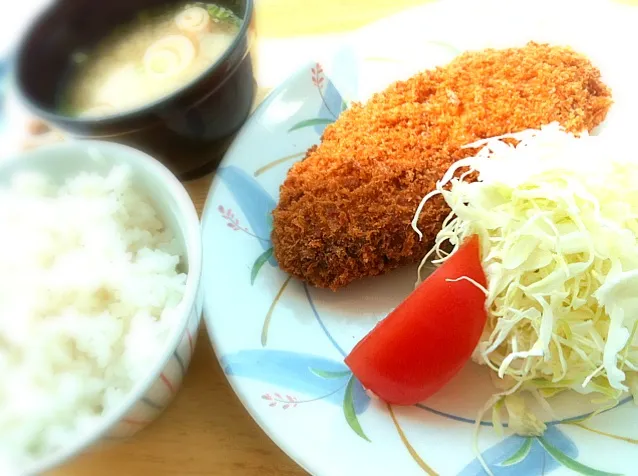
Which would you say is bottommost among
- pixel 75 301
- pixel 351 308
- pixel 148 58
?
pixel 351 308

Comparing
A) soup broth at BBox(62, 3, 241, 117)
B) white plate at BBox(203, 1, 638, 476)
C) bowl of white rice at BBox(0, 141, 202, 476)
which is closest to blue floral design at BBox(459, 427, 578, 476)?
white plate at BBox(203, 1, 638, 476)

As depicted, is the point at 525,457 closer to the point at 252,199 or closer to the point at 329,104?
the point at 252,199

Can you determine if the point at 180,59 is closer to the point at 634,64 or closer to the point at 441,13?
the point at 441,13

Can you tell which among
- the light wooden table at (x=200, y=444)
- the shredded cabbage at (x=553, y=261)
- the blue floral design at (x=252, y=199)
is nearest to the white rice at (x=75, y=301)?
the light wooden table at (x=200, y=444)

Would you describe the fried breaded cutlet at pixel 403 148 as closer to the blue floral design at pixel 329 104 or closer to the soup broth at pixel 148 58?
the blue floral design at pixel 329 104

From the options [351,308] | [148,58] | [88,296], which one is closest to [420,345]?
[351,308]

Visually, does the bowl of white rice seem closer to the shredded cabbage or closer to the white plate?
the white plate

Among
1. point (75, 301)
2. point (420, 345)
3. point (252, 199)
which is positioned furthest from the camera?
point (252, 199)
